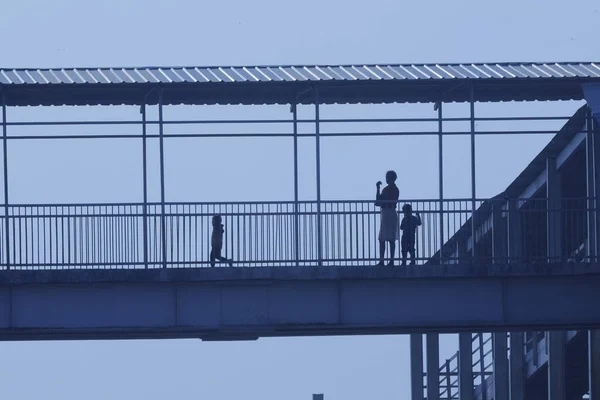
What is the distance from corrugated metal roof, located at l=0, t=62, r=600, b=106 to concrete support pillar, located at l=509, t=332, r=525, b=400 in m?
12.5

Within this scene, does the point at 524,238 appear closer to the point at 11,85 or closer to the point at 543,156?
the point at 543,156

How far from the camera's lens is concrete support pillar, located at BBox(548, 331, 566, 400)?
4147 centimetres

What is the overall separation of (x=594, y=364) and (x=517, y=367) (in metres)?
8.28

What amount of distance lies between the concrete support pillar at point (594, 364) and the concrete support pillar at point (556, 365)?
2.58 m

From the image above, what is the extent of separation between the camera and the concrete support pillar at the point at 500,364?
1884 inches

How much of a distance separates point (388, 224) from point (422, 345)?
22590 millimetres

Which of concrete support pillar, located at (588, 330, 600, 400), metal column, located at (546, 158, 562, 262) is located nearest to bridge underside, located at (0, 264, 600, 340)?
metal column, located at (546, 158, 562, 262)

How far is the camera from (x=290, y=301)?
32438mm

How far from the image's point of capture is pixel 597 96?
33375 millimetres

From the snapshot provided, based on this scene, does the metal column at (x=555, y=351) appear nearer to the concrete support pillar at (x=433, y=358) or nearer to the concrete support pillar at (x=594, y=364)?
the concrete support pillar at (x=594, y=364)

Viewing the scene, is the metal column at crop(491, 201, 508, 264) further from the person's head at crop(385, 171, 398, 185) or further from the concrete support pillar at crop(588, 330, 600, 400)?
the concrete support pillar at crop(588, 330, 600, 400)

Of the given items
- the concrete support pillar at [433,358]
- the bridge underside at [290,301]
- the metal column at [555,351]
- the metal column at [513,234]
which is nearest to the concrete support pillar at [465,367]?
the concrete support pillar at [433,358]

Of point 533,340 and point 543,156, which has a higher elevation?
point 543,156

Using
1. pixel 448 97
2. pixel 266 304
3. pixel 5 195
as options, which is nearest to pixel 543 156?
pixel 448 97
